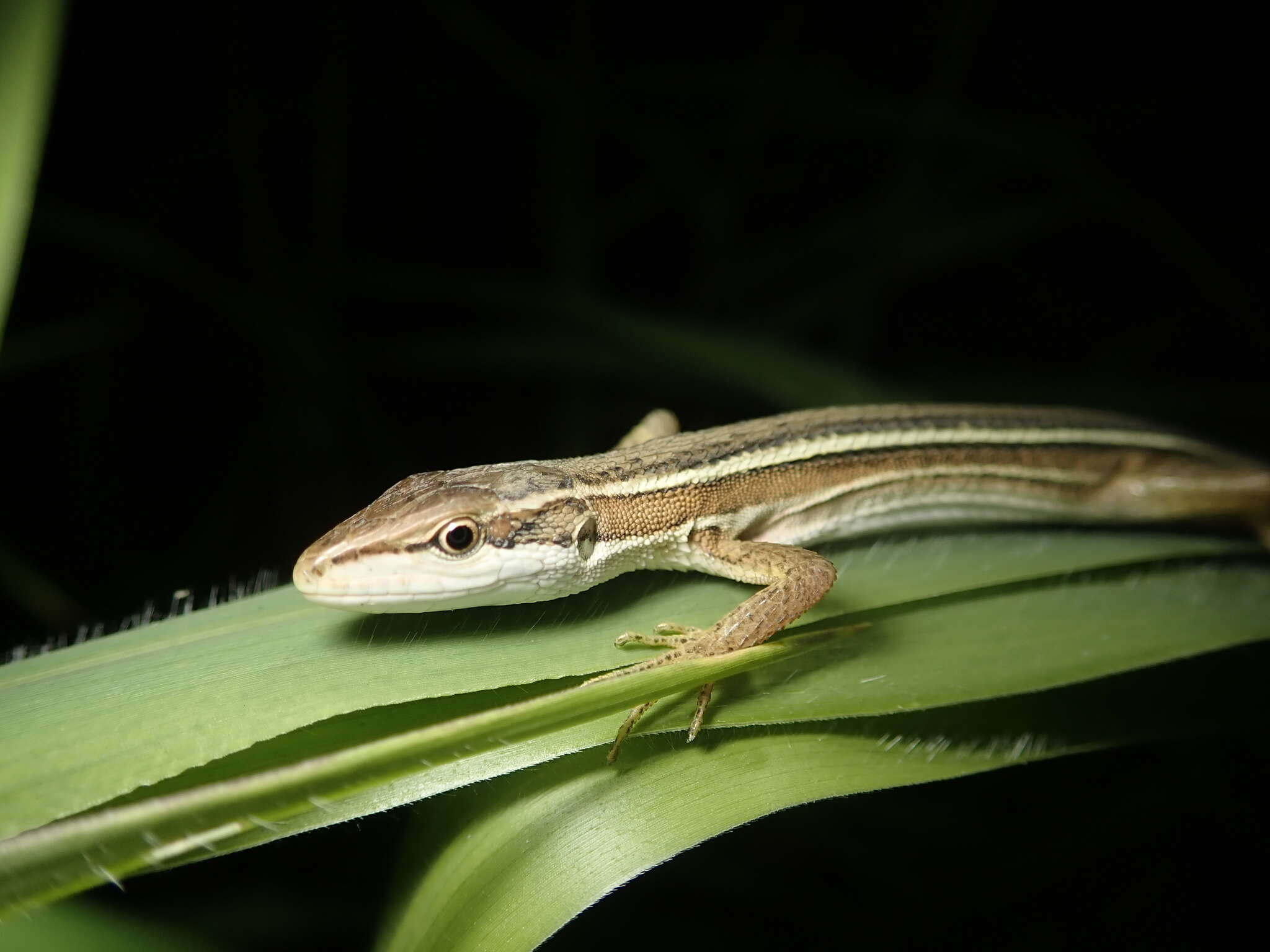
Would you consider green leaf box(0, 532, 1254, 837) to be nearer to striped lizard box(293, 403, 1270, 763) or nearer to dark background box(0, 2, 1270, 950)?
striped lizard box(293, 403, 1270, 763)

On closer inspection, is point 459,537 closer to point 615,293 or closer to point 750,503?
point 750,503

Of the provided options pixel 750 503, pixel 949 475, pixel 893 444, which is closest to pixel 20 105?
pixel 750 503

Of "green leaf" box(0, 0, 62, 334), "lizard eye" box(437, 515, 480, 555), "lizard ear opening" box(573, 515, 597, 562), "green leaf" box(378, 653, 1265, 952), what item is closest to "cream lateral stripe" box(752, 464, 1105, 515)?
"lizard ear opening" box(573, 515, 597, 562)

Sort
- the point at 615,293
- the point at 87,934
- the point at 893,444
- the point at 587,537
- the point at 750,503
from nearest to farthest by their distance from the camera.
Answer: the point at 87,934 < the point at 587,537 < the point at 750,503 < the point at 893,444 < the point at 615,293

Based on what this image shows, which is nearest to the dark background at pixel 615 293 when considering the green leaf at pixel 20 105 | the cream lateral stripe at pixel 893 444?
the cream lateral stripe at pixel 893 444

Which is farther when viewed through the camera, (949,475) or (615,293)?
(615,293)

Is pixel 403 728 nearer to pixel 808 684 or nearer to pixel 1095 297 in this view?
pixel 808 684
